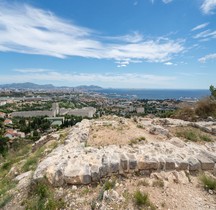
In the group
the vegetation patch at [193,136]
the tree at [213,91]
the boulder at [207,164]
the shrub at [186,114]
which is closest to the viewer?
the boulder at [207,164]

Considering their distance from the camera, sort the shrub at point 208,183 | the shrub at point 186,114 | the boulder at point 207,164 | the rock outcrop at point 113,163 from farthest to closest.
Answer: the shrub at point 186,114 < the boulder at point 207,164 < the rock outcrop at point 113,163 < the shrub at point 208,183

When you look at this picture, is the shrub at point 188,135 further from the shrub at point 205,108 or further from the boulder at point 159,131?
the shrub at point 205,108

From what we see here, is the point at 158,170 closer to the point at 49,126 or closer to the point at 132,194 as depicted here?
the point at 132,194

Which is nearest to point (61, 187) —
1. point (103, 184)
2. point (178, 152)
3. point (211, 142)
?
point (103, 184)

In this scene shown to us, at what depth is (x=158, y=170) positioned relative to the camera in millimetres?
5723

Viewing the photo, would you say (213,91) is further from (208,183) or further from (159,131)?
(208,183)

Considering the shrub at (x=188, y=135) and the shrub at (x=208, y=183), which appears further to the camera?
the shrub at (x=188, y=135)

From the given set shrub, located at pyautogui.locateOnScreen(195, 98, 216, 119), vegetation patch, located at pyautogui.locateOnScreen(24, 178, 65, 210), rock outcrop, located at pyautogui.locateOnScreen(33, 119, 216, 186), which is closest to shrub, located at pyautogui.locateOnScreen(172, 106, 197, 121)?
shrub, located at pyautogui.locateOnScreen(195, 98, 216, 119)

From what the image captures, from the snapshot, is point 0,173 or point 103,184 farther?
point 0,173

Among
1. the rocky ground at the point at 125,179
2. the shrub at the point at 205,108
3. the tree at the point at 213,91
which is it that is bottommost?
the rocky ground at the point at 125,179

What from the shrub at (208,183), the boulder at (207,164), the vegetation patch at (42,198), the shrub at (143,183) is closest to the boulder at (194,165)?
the boulder at (207,164)

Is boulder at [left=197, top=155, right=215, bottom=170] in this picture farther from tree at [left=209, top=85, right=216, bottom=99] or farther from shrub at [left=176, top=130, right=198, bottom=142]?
tree at [left=209, top=85, right=216, bottom=99]

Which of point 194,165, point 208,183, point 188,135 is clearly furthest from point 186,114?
point 208,183

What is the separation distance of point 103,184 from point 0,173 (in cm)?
544
